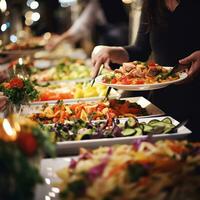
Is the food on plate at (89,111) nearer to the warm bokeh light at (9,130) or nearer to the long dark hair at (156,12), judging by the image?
the long dark hair at (156,12)

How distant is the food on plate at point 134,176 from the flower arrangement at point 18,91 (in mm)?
1374

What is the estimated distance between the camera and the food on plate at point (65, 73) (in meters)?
4.77

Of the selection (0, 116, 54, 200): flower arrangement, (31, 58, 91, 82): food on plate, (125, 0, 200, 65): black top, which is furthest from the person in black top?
(0, 116, 54, 200): flower arrangement

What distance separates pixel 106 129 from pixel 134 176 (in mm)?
867

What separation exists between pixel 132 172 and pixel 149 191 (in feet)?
0.28

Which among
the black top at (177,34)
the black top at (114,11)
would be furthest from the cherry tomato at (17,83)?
the black top at (114,11)

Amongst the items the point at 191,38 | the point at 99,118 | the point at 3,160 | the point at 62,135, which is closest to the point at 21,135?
the point at 3,160

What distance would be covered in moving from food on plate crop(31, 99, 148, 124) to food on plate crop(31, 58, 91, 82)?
1522 mm

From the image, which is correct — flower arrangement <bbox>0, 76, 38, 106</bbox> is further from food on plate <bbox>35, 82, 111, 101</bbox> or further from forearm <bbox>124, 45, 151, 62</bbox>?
forearm <bbox>124, 45, 151, 62</bbox>

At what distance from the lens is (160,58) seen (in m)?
3.45

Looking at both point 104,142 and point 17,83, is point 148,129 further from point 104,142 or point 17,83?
point 17,83

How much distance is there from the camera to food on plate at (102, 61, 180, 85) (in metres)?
2.95

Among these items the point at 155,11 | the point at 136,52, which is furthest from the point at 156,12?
the point at 136,52

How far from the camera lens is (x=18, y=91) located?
121 inches
